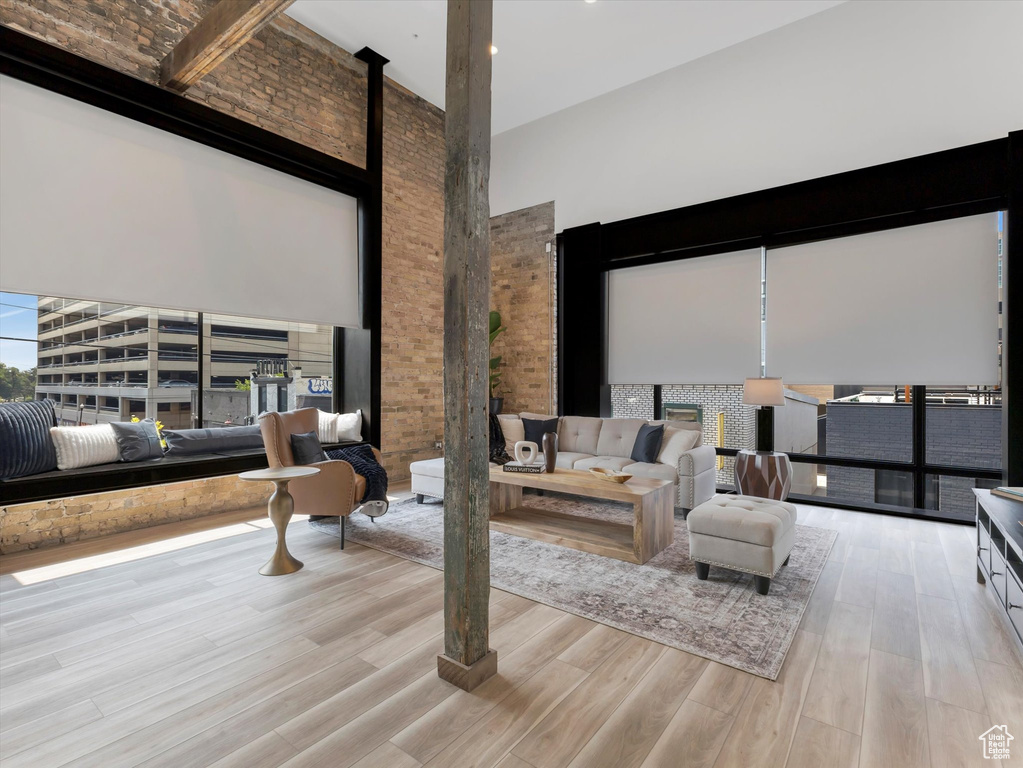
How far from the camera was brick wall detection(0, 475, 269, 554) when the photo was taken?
3.49 meters

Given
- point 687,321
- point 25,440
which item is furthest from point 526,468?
point 25,440

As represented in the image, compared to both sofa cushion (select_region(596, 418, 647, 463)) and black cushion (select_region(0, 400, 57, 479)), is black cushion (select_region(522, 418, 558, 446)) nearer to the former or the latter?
sofa cushion (select_region(596, 418, 647, 463))

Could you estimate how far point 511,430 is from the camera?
561cm

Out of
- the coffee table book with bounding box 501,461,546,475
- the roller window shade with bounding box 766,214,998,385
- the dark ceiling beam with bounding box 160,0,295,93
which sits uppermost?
the dark ceiling beam with bounding box 160,0,295,93

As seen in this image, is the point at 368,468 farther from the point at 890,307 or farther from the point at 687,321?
the point at 890,307

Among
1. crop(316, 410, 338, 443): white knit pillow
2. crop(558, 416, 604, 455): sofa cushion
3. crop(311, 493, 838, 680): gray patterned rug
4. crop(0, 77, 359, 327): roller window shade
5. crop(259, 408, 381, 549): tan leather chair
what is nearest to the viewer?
crop(311, 493, 838, 680): gray patterned rug

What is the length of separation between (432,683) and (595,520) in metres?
2.33

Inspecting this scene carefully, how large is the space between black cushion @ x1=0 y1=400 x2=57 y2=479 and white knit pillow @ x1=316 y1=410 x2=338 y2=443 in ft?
7.33

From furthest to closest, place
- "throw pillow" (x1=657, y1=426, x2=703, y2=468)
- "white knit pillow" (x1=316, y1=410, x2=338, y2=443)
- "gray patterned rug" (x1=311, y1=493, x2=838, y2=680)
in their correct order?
"white knit pillow" (x1=316, y1=410, x2=338, y2=443)
"throw pillow" (x1=657, y1=426, x2=703, y2=468)
"gray patterned rug" (x1=311, y1=493, x2=838, y2=680)

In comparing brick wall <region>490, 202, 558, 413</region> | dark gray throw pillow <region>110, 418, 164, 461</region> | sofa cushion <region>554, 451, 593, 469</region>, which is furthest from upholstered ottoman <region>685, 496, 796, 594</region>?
dark gray throw pillow <region>110, 418, 164, 461</region>

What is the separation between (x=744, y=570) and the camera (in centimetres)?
282

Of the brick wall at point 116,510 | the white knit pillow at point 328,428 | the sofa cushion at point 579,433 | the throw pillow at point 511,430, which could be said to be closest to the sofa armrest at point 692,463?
the sofa cushion at point 579,433

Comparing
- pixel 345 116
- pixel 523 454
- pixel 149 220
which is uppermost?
pixel 345 116

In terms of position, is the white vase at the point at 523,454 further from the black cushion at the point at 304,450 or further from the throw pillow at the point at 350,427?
the throw pillow at the point at 350,427
